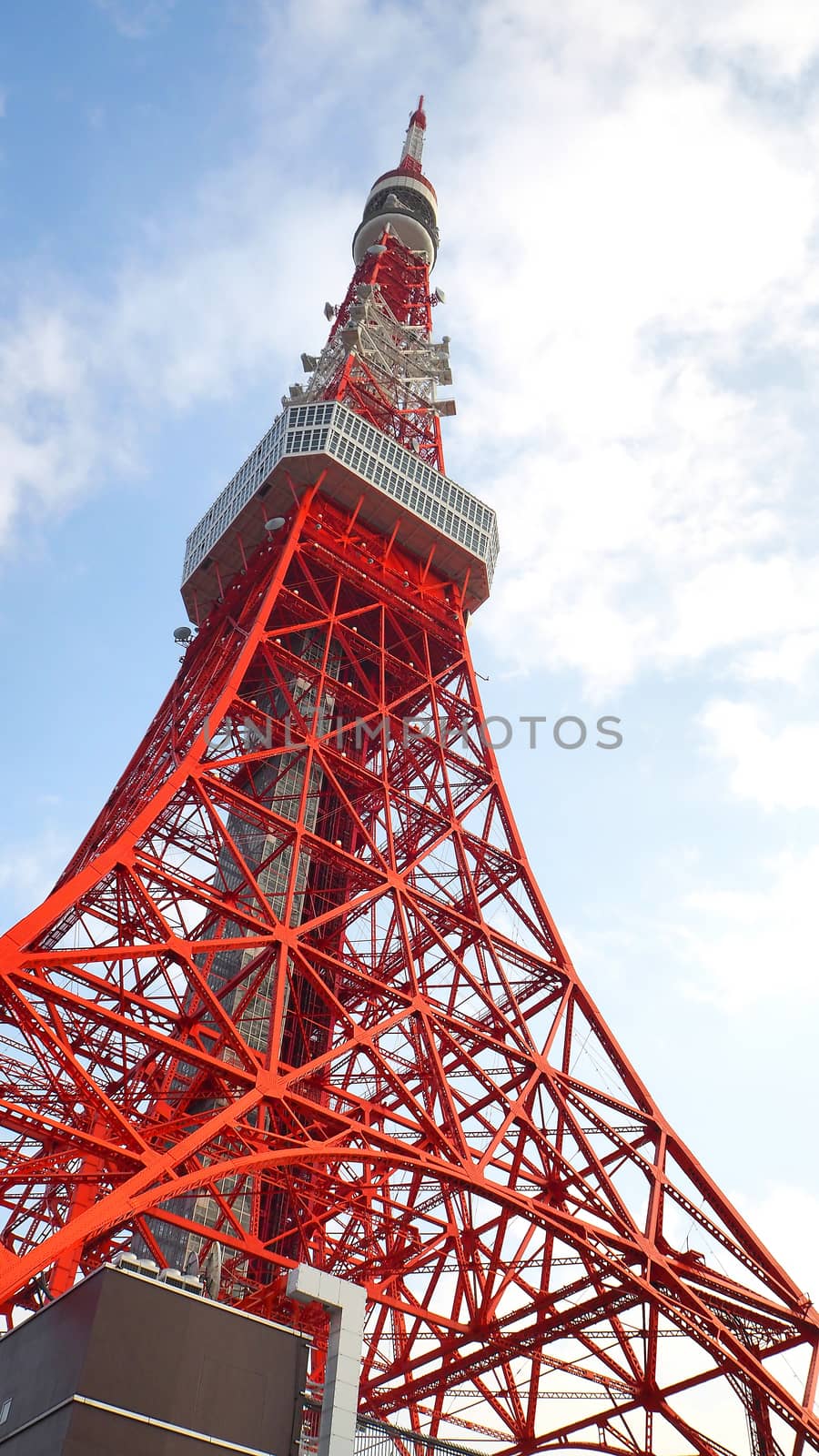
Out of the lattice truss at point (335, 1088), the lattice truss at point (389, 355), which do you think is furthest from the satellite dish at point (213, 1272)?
the lattice truss at point (389, 355)

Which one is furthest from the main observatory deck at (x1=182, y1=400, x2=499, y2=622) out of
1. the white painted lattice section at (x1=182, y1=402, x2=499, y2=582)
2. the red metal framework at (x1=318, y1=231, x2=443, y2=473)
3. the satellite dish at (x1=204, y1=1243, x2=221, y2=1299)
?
the satellite dish at (x1=204, y1=1243, x2=221, y2=1299)

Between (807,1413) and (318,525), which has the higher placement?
(318,525)

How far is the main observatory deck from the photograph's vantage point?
2878 centimetres

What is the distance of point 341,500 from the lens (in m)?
29.3

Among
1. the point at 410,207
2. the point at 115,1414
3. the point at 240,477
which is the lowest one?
the point at 115,1414

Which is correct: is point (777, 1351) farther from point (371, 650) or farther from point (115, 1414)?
A: point (371, 650)

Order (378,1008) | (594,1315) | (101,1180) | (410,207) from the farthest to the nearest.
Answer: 1. (410,207)
2. (378,1008)
3. (594,1315)
4. (101,1180)

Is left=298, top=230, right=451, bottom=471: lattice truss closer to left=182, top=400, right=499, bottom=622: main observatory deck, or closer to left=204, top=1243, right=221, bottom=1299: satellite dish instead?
left=182, top=400, right=499, bottom=622: main observatory deck

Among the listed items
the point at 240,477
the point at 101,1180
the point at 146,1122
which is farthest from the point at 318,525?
the point at 101,1180

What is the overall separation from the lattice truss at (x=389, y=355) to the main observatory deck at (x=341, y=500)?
2875 mm

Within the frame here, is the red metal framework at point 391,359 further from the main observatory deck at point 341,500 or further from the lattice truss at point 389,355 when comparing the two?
the main observatory deck at point 341,500

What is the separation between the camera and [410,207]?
43.6m

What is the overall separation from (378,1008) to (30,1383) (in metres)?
10.3

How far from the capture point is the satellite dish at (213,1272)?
2006cm
